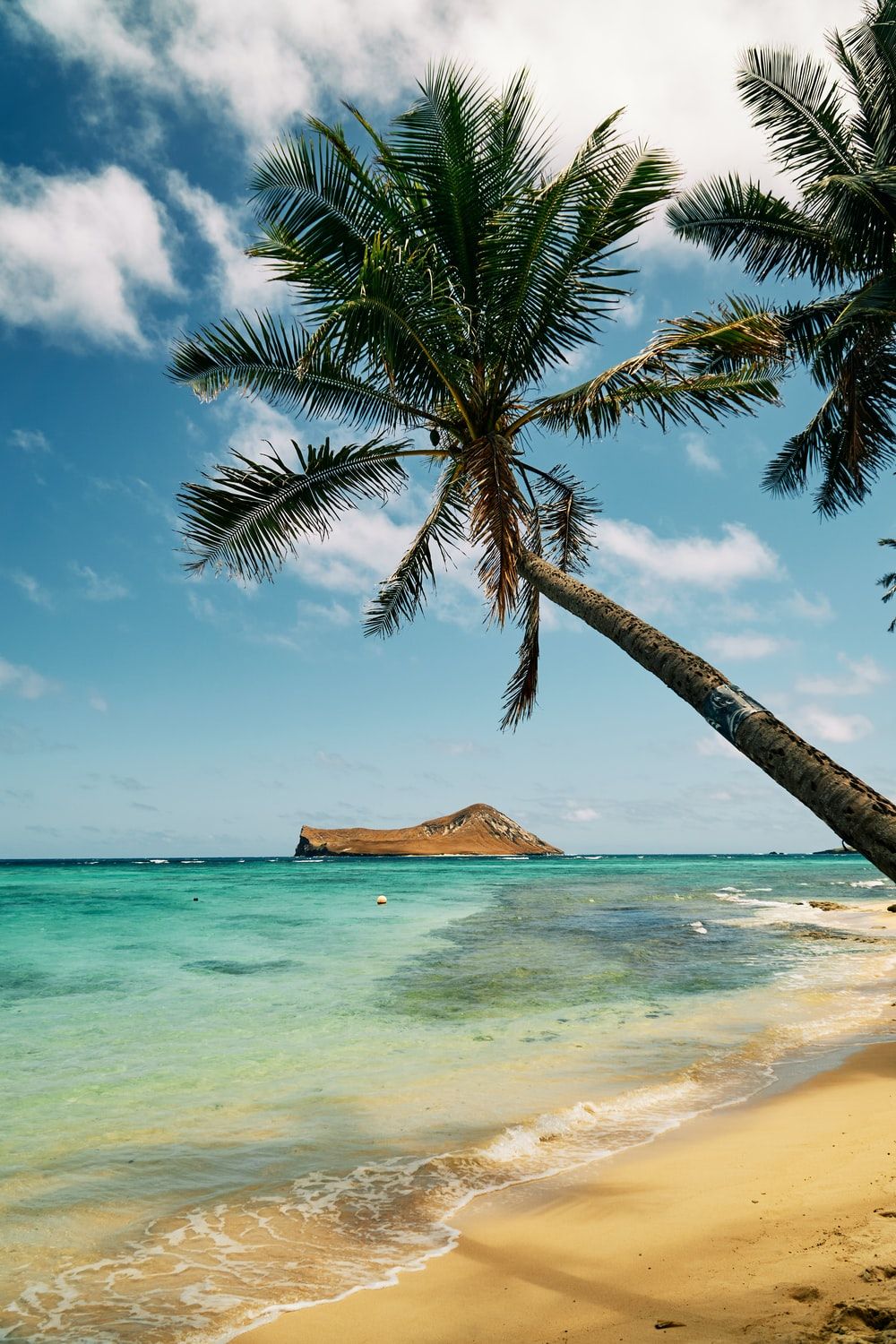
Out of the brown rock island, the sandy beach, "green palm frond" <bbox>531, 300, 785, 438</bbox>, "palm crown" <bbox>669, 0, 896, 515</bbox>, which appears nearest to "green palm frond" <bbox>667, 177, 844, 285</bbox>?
"palm crown" <bbox>669, 0, 896, 515</bbox>

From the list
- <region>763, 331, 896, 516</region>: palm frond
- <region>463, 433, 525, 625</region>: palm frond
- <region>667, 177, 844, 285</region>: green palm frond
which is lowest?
<region>463, 433, 525, 625</region>: palm frond

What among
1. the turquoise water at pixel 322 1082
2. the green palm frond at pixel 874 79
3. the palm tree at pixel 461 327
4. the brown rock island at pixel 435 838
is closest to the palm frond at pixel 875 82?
the green palm frond at pixel 874 79

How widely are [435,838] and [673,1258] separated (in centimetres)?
8728

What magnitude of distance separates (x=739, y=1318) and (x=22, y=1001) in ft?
31.0

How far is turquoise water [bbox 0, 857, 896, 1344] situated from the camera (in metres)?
3.38

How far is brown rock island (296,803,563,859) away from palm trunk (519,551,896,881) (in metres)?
83.0

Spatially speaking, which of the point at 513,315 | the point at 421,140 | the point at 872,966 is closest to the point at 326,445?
the point at 513,315

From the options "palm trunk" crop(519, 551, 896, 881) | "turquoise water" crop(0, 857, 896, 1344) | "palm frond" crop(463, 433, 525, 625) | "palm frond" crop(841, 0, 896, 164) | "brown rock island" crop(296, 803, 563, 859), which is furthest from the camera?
"brown rock island" crop(296, 803, 563, 859)

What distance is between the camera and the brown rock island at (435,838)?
291 feet

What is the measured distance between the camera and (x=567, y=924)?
56.3ft

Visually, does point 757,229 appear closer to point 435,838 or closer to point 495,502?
point 495,502

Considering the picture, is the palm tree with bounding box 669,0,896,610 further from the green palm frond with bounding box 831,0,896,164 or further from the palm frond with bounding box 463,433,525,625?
the palm frond with bounding box 463,433,525,625

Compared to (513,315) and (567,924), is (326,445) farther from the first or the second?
(567,924)

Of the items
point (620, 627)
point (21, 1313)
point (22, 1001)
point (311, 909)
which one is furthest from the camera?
point (311, 909)
